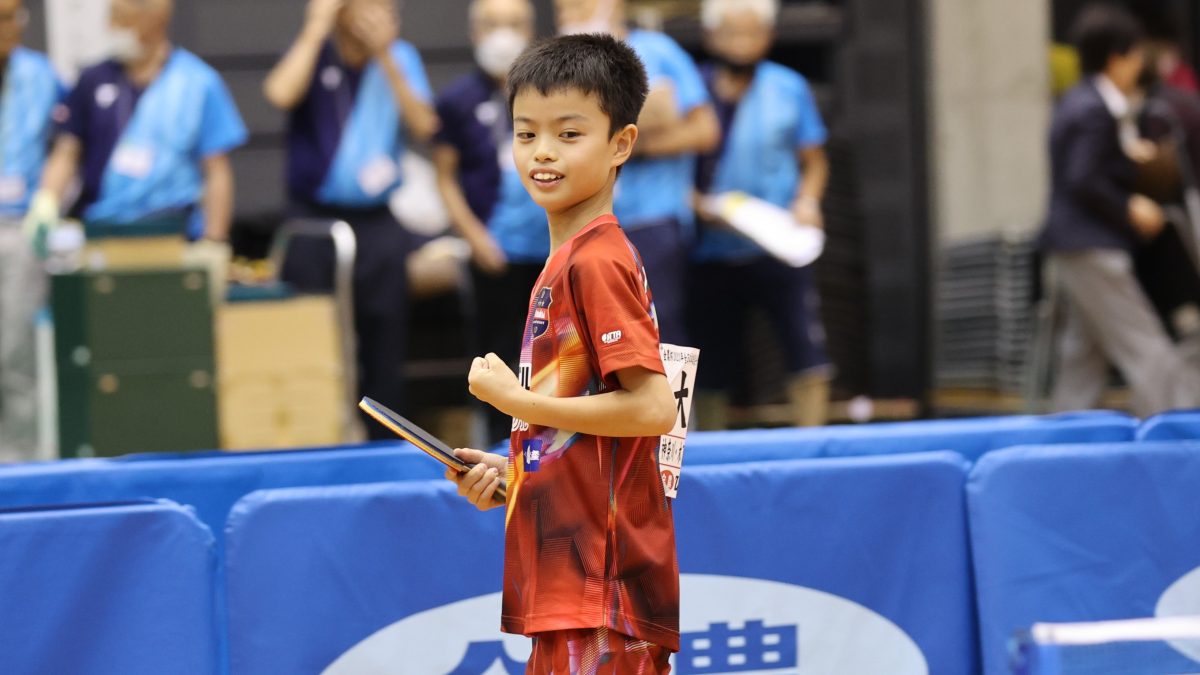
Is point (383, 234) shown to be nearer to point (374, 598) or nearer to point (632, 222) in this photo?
point (632, 222)

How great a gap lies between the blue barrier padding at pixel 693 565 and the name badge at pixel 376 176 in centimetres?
396

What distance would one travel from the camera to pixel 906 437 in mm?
4160

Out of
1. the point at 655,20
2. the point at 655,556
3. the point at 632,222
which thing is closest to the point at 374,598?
the point at 655,556

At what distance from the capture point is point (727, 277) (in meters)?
7.64

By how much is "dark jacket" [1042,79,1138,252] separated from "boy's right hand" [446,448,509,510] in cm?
558

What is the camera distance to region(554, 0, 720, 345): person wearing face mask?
6590mm

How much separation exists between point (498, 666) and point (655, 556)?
3.41 feet

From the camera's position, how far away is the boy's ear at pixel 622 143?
2.58 meters

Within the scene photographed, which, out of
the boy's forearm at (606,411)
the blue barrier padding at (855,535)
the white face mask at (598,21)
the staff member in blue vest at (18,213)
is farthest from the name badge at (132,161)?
the boy's forearm at (606,411)

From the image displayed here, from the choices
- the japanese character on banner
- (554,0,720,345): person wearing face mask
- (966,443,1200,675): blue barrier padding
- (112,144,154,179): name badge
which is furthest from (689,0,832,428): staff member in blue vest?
the japanese character on banner

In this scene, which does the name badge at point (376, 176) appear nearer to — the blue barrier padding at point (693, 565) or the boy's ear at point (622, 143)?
the blue barrier padding at point (693, 565)

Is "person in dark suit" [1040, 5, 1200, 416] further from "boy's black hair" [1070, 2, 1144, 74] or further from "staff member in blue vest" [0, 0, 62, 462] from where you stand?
"staff member in blue vest" [0, 0, 62, 462]

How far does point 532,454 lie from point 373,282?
4784 mm

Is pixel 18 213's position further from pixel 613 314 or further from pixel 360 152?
pixel 613 314
